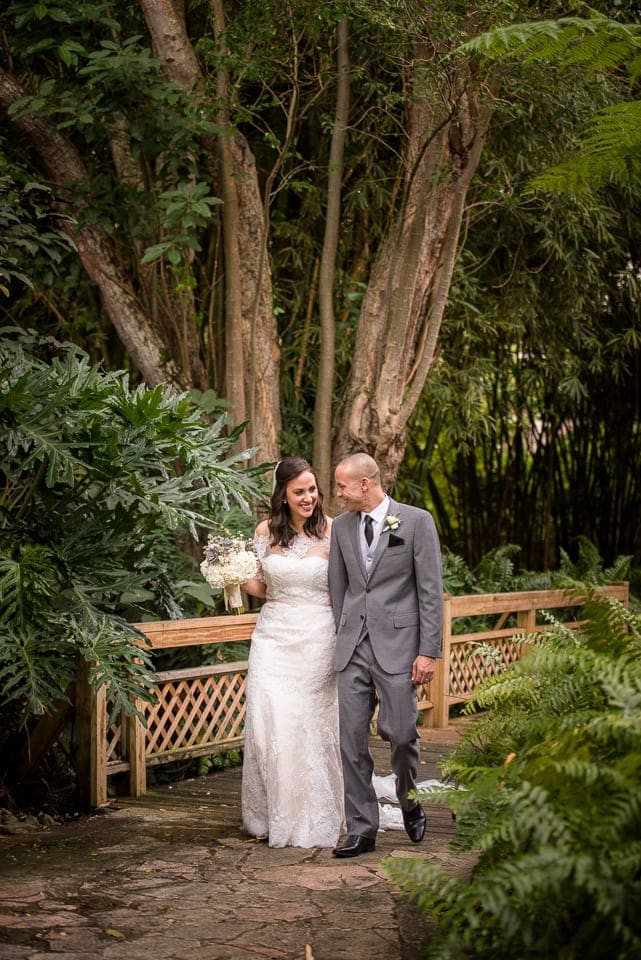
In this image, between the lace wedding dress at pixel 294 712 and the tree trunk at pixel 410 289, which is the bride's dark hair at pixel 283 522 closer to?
the lace wedding dress at pixel 294 712

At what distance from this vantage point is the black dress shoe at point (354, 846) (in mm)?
4781

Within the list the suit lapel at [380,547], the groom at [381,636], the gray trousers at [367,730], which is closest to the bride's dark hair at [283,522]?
the groom at [381,636]

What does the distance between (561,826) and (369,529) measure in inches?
103

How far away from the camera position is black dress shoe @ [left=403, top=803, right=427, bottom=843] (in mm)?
5012

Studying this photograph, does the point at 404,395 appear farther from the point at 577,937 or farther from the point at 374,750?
the point at 577,937

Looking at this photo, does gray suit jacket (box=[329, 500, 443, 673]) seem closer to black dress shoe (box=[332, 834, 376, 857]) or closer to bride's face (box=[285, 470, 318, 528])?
bride's face (box=[285, 470, 318, 528])

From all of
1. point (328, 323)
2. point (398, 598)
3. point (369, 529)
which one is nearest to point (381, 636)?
point (398, 598)

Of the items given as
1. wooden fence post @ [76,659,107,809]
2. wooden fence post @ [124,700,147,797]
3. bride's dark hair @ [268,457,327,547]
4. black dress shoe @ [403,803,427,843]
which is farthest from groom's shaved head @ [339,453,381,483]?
wooden fence post @ [124,700,147,797]

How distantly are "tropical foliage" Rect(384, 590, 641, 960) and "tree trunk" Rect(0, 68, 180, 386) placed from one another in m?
4.94

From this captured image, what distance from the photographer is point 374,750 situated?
299 inches

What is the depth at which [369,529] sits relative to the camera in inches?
201

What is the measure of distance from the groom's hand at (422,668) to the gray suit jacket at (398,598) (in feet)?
0.09

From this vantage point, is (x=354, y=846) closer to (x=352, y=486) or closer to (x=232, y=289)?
(x=352, y=486)

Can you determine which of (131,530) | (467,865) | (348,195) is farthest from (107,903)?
(348,195)
